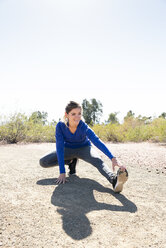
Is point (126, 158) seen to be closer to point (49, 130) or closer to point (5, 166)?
point (5, 166)

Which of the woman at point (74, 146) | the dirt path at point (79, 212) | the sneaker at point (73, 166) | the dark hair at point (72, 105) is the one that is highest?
the dark hair at point (72, 105)

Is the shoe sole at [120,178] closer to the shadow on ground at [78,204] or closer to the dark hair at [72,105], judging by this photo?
the shadow on ground at [78,204]

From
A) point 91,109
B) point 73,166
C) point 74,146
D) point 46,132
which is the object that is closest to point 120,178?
point 74,146

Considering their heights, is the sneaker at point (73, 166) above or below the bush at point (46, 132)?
below

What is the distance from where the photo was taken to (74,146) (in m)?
3.02

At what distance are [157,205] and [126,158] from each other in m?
2.58

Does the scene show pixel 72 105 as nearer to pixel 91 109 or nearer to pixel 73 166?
pixel 73 166

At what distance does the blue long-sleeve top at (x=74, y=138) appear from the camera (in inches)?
106

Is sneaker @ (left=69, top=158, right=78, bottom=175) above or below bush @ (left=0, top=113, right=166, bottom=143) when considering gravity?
below

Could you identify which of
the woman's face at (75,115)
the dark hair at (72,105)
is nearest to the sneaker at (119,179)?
the woman's face at (75,115)

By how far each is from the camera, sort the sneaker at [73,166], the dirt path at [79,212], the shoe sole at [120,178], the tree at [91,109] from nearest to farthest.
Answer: the dirt path at [79,212]
the shoe sole at [120,178]
the sneaker at [73,166]
the tree at [91,109]

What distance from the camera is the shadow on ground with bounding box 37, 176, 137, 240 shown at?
1.60 m

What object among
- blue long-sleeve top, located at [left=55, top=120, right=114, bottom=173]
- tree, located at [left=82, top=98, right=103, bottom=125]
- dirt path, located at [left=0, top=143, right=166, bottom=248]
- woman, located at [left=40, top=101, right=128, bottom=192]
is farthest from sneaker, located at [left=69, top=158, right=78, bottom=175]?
tree, located at [left=82, top=98, right=103, bottom=125]

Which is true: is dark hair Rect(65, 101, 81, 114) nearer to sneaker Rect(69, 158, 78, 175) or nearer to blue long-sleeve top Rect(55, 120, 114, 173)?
blue long-sleeve top Rect(55, 120, 114, 173)
